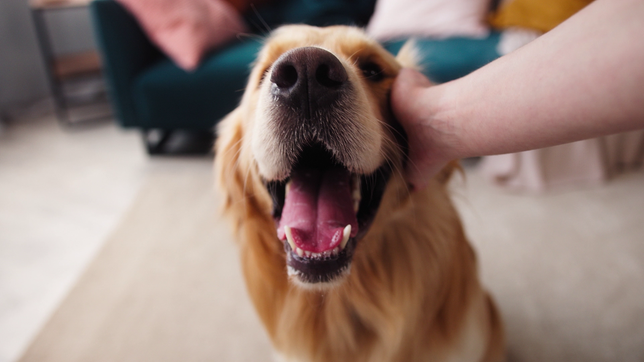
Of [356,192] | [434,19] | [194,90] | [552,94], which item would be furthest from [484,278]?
[194,90]

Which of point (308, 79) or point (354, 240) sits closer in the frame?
point (308, 79)

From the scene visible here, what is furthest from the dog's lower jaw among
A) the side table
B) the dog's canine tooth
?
the side table

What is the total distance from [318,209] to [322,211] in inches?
0.6

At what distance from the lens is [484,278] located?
168cm

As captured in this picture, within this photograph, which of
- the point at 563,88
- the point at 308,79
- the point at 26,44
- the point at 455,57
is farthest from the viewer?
the point at 26,44

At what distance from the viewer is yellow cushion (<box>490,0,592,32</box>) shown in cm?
208

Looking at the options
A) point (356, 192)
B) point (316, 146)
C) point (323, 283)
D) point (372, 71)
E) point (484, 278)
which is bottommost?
point (484, 278)

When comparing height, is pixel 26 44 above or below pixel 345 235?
above

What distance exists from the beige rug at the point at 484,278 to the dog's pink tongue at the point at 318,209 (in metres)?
0.37

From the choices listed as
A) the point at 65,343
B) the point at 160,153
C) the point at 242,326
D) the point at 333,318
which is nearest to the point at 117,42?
the point at 160,153

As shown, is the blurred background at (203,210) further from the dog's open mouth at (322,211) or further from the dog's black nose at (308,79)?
the dog's black nose at (308,79)

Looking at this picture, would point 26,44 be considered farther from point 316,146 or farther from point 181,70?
point 316,146

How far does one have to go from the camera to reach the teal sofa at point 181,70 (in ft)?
7.30

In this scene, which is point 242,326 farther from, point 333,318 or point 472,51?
point 472,51
